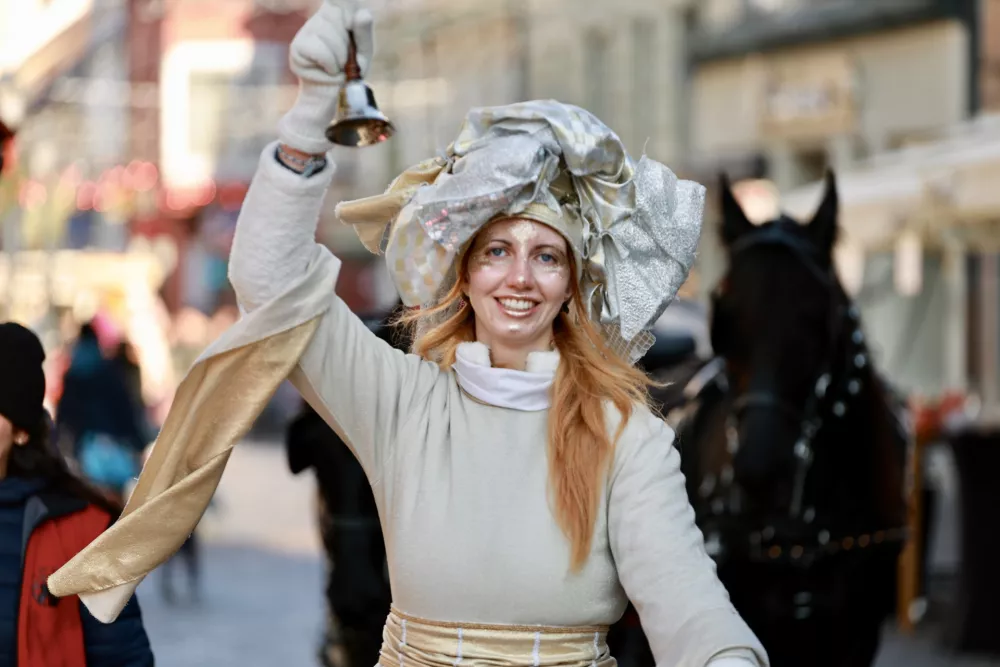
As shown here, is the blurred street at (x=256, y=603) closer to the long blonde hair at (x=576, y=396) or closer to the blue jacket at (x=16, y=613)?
the blue jacket at (x=16, y=613)

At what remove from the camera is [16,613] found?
11.7 ft

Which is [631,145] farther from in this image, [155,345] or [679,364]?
[679,364]

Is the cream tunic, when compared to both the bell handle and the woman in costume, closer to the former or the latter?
the woman in costume

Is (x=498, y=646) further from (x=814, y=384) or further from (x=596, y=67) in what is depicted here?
(x=596, y=67)

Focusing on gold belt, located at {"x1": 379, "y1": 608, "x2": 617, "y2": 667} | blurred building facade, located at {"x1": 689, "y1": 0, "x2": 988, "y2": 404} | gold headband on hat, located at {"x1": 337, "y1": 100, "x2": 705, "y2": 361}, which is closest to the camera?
gold belt, located at {"x1": 379, "y1": 608, "x2": 617, "y2": 667}

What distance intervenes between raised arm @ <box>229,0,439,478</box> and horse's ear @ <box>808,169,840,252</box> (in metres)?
2.72

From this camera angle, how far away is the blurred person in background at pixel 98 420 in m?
11.2

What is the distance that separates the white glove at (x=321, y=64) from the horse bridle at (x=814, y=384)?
8.34ft

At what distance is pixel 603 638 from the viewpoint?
3.06 meters

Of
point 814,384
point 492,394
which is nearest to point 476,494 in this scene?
point 492,394

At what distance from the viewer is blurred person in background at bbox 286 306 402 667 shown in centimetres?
544

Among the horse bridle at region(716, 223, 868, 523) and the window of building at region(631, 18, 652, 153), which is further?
the window of building at region(631, 18, 652, 153)

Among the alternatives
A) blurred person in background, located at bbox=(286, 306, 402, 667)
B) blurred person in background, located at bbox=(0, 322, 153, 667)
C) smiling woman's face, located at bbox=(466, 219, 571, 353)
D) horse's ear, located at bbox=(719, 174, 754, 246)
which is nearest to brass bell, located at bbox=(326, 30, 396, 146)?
smiling woman's face, located at bbox=(466, 219, 571, 353)

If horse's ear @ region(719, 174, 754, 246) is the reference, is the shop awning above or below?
below
